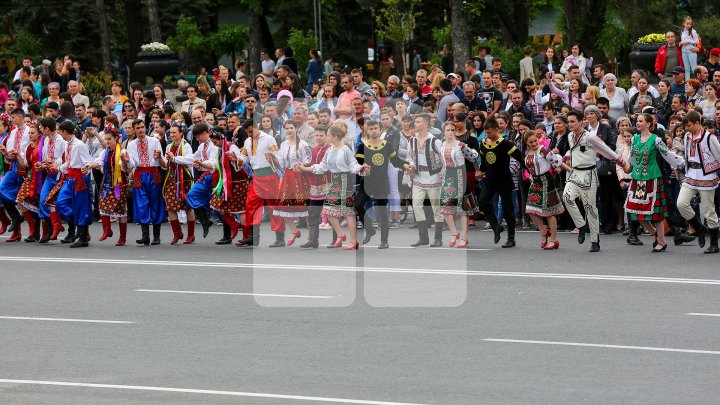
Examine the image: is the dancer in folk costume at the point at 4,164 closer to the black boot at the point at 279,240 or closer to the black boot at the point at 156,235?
the black boot at the point at 156,235

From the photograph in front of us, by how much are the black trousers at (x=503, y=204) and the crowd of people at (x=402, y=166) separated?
21 millimetres

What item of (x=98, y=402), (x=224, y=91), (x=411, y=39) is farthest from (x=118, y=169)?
(x=411, y=39)

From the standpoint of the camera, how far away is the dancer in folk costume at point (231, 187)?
18422mm

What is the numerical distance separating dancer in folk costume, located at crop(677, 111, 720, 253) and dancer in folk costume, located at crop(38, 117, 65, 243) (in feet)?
28.7

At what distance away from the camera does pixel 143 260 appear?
17312 mm

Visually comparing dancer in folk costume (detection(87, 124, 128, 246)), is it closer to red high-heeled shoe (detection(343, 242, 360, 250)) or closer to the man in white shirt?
the man in white shirt

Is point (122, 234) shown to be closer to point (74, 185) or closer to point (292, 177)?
point (74, 185)

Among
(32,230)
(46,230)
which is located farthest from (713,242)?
(32,230)

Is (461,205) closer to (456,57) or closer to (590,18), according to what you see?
(456,57)

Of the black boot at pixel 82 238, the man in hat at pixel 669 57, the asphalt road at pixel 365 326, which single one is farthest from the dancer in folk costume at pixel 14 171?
the man in hat at pixel 669 57

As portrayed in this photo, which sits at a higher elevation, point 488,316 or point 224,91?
point 224,91

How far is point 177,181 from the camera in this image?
19062 millimetres

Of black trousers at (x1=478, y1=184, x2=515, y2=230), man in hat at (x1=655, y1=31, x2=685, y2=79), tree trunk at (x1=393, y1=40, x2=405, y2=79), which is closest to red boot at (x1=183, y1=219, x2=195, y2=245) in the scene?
black trousers at (x1=478, y1=184, x2=515, y2=230)

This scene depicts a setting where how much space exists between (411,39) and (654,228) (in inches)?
1120
